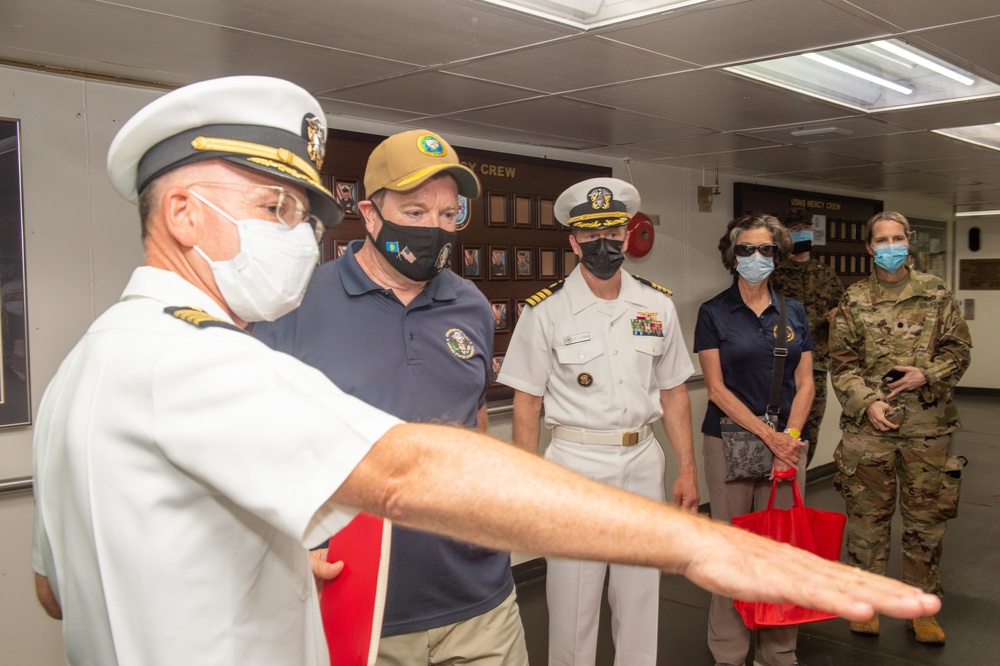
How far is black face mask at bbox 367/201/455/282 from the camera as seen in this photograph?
1992 millimetres

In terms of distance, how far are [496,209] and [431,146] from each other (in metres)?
2.22

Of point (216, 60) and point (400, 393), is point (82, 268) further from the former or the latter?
point (400, 393)

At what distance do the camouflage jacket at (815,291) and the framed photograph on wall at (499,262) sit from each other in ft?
6.61

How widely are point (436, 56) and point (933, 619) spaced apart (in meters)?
3.39

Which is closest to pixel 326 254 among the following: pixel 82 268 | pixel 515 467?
pixel 82 268

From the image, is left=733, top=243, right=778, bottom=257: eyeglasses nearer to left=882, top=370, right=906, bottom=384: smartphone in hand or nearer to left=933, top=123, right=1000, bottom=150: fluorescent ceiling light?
left=882, top=370, right=906, bottom=384: smartphone in hand

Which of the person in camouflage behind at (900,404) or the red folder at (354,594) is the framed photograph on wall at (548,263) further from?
the red folder at (354,594)

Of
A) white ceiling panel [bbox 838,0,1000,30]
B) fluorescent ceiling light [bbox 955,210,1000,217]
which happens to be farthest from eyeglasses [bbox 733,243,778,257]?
fluorescent ceiling light [bbox 955,210,1000,217]

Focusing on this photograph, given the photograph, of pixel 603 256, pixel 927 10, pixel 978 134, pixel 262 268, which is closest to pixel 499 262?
pixel 603 256

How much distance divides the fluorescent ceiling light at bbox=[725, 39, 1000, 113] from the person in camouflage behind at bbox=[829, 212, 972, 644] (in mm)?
567

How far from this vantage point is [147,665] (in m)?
0.83

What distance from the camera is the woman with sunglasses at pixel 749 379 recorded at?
3.25 m

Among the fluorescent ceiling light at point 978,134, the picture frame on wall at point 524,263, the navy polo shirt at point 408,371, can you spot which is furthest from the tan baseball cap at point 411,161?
the fluorescent ceiling light at point 978,134

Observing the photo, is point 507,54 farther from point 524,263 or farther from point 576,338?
point 524,263
